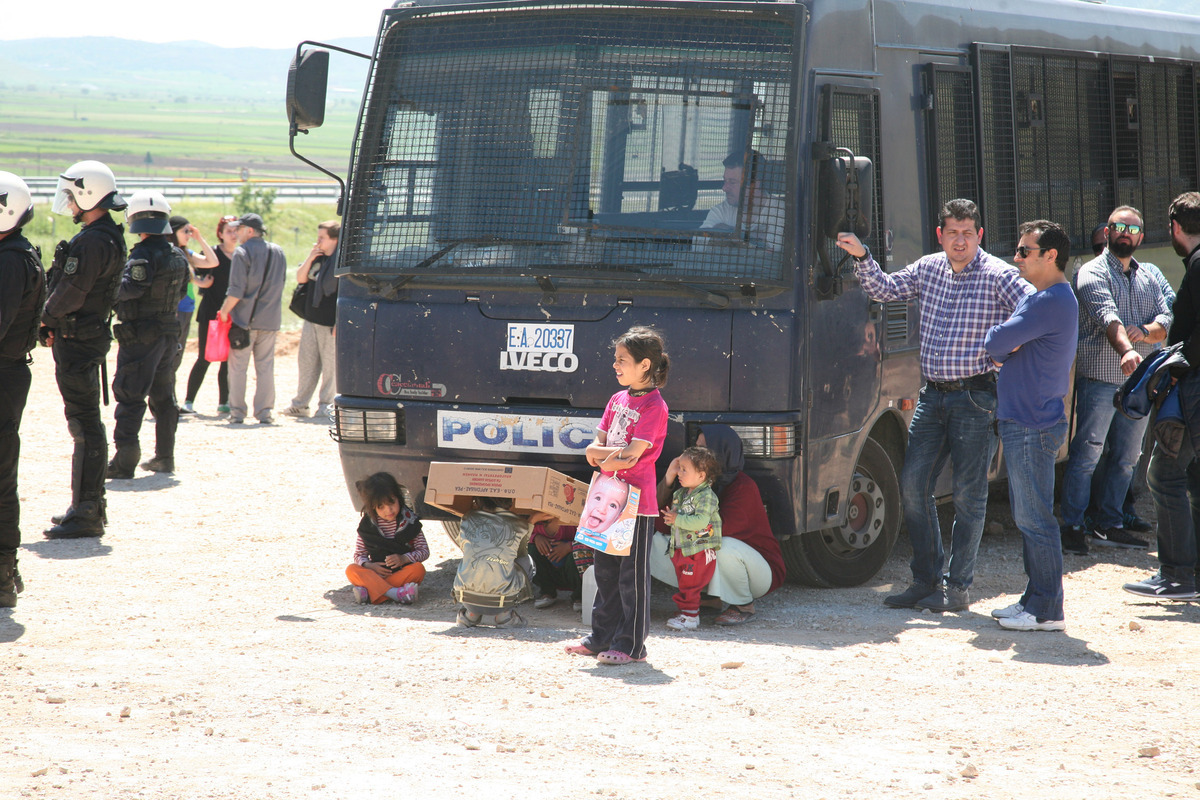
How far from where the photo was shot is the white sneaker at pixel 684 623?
6320 mm

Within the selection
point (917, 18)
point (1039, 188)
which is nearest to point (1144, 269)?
point (1039, 188)

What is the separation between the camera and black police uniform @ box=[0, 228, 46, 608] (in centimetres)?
654

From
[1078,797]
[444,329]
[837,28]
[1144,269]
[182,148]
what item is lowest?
[1078,797]

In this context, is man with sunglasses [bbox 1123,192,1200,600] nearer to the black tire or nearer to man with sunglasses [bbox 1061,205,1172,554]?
man with sunglasses [bbox 1061,205,1172,554]

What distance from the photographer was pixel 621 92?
6324 mm

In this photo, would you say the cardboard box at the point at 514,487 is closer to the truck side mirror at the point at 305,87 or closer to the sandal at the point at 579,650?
the sandal at the point at 579,650

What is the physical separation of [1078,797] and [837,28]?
3866 mm

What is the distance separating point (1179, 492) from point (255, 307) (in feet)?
29.8

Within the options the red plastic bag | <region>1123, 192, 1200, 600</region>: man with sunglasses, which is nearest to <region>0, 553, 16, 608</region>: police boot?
<region>1123, 192, 1200, 600</region>: man with sunglasses

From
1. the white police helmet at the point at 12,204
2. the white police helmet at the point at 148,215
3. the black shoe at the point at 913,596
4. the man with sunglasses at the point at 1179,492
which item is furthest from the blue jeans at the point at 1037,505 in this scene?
the white police helmet at the point at 148,215

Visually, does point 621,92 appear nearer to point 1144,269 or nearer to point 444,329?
point 444,329

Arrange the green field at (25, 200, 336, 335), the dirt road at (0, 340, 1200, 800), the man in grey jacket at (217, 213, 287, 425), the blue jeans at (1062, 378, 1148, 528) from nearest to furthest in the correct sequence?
the dirt road at (0, 340, 1200, 800) → the blue jeans at (1062, 378, 1148, 528) → the man in grey jacket at (217, 213, 287, 425) → the green field at (25, 200, 336, 335)

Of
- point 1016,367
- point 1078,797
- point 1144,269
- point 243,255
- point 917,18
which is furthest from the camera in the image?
point 243,255

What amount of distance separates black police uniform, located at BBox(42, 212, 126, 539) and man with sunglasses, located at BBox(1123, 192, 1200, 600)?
6.10 metres
